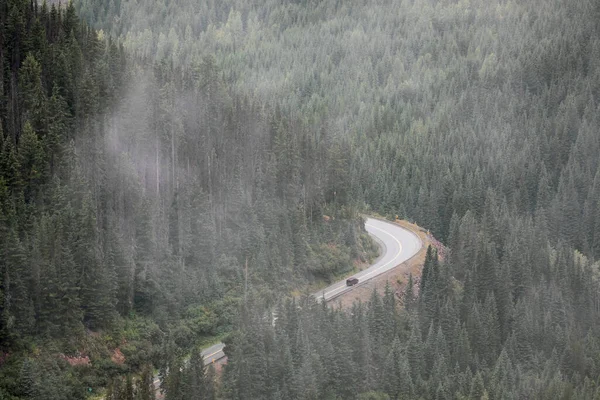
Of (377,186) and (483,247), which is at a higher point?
(483,247)

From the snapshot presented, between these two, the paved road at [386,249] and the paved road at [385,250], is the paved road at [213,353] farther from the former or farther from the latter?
the paved road at [386,249]

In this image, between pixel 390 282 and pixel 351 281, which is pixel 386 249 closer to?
pixel 390 282

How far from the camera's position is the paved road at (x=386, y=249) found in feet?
335

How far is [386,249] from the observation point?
122438mm

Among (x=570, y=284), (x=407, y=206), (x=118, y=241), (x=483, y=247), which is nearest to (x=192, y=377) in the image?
(x=118, y=241)

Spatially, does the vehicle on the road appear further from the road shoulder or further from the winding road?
the road shoulder

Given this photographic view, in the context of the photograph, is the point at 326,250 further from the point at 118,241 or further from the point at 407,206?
the point at 407,206

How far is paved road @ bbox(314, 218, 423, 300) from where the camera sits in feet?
335

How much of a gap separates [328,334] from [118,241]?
75.3 ft

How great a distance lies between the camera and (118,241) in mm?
79438

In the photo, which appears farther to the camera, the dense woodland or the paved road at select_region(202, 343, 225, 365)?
the paved road at select_region(202, 343, 225, 365)

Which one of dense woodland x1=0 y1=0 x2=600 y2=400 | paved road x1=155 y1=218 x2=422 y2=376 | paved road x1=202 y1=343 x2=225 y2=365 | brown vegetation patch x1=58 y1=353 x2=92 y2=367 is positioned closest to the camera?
brown vegetation patch x1=58 y1=353 x2=92 y2=367

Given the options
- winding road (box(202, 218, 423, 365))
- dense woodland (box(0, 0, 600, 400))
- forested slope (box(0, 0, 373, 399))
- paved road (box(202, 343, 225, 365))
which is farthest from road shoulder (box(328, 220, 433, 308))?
paved road (box(202, 343, 225, 365))

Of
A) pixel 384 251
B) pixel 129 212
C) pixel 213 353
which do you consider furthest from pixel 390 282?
pixel 129 212
